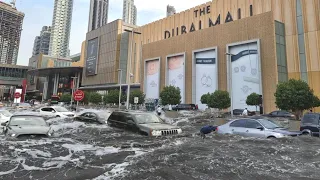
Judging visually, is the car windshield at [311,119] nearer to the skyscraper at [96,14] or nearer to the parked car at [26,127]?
the parked car at [26,127]

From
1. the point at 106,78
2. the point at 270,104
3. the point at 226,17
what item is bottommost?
the point at 270,104

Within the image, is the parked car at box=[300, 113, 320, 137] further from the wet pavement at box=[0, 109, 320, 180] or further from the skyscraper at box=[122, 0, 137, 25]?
the skyscraper at box=[122, 0, 137, 25]

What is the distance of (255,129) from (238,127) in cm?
84

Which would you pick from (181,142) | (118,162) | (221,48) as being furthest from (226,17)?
(118,162)

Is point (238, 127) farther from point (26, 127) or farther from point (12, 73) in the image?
point (12, 73)

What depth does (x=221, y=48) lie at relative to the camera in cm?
4131

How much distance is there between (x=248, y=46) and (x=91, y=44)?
60.0 metres

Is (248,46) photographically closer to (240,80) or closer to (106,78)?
(240,80)

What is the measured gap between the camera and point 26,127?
9.66 m

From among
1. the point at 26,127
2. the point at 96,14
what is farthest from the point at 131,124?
the point at 96,14

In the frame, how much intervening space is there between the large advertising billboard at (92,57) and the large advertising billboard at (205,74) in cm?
4445

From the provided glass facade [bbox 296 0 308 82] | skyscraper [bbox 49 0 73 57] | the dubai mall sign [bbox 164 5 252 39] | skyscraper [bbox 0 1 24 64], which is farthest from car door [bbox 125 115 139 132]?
skyscraper [bbox 49 0 73 57]

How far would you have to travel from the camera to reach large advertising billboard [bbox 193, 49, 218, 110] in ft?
137

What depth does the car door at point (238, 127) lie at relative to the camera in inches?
426
